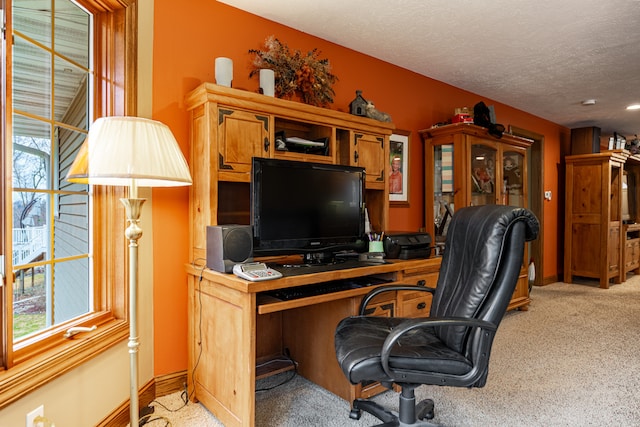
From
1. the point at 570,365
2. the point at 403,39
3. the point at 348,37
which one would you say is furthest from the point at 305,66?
the point at 570,365

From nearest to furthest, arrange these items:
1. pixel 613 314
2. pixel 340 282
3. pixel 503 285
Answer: pixel 503 285 < pixel 340 282 < pixel 613 314

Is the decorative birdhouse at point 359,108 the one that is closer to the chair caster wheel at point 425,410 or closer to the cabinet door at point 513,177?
the chair caster wheel at point 425,410

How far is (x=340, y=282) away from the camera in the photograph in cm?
220

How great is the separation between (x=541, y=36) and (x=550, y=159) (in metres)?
3.35

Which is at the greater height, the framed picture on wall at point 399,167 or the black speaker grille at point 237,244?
the framed picture on wall at point 399,167

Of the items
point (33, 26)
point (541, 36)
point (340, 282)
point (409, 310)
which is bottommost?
point (409, 310)

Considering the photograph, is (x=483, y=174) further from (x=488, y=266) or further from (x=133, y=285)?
(x=133, y=285)

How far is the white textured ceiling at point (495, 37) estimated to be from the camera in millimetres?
2518

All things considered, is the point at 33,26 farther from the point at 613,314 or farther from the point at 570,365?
the point at 613,314

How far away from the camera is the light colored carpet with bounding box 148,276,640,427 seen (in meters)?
2.00

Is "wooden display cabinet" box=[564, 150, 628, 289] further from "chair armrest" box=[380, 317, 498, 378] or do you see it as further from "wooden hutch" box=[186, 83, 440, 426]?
"chair armrest" box=[380, 317, 498, 378]

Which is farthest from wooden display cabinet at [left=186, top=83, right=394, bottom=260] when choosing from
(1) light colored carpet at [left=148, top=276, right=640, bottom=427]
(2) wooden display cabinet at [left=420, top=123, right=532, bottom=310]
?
(2) wooden display cabinet at [left=420, top=123, right=532, bottom=310]

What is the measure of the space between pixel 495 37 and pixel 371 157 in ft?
4.56

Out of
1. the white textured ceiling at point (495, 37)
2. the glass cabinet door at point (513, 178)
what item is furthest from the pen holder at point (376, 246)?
the glass cabinet door at point (513, 178)
